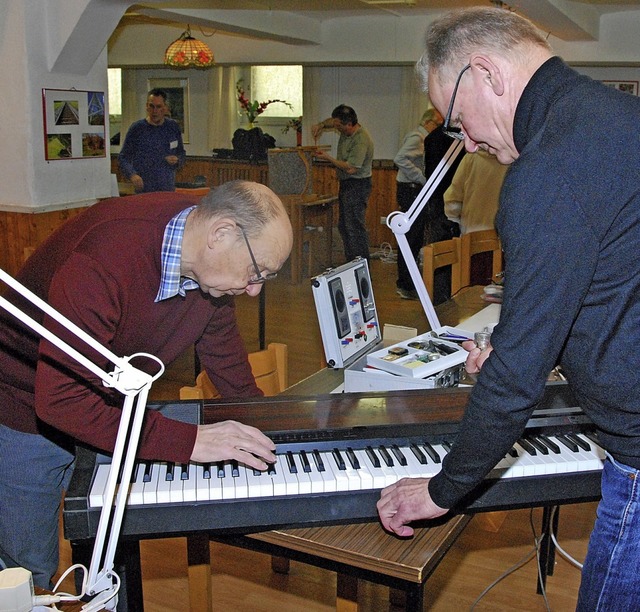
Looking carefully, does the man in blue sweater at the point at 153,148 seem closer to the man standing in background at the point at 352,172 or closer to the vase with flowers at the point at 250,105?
the man standing in background at the point at 352,172

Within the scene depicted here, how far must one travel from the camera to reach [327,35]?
32.7ft

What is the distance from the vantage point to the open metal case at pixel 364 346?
2188mm

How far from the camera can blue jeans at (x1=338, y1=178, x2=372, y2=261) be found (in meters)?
7.85

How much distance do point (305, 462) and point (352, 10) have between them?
27.5 feet

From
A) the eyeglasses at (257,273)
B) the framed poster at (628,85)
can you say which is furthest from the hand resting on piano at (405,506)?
the framed poster at (628,85)

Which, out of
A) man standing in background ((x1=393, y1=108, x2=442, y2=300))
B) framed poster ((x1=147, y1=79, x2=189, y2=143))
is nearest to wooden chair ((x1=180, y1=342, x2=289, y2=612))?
man standing in background ((x1=393, y1=108, x2=442, y2=300))

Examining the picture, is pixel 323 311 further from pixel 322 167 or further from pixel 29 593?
pixel 322 167

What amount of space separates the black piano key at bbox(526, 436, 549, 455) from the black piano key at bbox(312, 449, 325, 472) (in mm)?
490

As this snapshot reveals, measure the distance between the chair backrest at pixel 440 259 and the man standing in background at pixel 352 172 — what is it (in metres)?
3.60

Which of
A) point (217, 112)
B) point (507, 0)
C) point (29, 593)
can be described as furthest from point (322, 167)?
point (29, 593)

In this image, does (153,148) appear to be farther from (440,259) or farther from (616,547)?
(616,547)

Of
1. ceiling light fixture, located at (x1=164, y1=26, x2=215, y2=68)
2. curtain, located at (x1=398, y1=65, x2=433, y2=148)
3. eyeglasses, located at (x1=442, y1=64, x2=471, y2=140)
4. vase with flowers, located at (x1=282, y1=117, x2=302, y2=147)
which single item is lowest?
eyeglasses, located at (x1=442, y1=64, x2=471, y2=140)

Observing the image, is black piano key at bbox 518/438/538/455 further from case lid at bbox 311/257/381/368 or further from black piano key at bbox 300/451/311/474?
case lid at bbox 311/257/381/368

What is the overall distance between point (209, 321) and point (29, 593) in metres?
1.05
